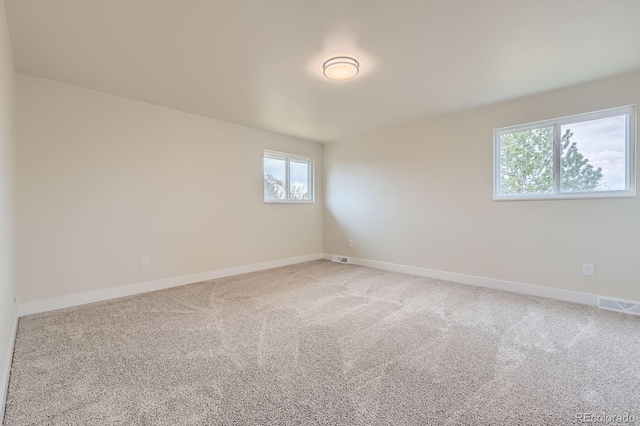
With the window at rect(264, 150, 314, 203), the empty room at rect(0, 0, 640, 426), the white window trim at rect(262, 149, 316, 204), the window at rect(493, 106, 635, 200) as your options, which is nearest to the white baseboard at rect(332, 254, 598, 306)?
the empty room at rect(0, 0, 640, 426)

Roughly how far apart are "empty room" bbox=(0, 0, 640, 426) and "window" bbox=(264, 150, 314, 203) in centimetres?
13

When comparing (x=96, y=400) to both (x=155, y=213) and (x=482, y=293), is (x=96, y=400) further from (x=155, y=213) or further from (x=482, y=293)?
(x=482, y=293)

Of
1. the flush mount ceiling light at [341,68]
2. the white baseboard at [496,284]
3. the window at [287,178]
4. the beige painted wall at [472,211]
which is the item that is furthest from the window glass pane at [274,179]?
the flush mount ceiling light at [341,68]

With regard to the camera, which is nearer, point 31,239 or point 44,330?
point 44,330

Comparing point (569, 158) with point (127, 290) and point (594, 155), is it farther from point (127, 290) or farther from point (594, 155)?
point (127, 290)

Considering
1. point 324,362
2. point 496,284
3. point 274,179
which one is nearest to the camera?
point 324,362

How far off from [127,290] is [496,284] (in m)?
4.50

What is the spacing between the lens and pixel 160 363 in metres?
1.89

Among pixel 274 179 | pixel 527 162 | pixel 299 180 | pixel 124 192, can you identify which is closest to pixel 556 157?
pixel 527 162

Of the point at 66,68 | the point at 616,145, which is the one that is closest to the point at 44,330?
the point at 66,68

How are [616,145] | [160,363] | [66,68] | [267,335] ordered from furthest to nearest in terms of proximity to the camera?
[616,145]
[66,68]
[267,335]
[160,363]

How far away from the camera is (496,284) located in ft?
11.9

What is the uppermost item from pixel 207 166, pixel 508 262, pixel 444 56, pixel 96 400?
pixel 444 56

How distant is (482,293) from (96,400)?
3656 mm
